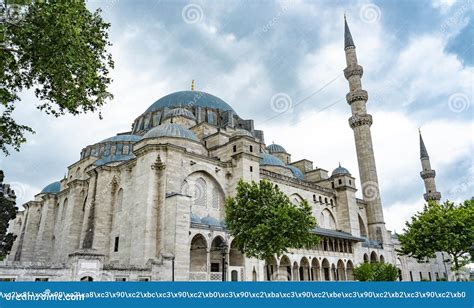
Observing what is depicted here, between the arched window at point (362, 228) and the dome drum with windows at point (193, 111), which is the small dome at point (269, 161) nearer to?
the dome drum with windows at point (193, 111)

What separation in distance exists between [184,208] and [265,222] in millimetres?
6167

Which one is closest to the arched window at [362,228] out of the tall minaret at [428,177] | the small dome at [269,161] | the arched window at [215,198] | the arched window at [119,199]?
the small dome at [269,161]

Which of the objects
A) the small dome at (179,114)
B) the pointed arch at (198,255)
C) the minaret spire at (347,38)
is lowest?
the pointed arch at (198,255)

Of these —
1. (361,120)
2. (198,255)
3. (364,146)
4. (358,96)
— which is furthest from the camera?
(358,96)

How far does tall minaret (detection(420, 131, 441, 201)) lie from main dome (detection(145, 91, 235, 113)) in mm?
29715

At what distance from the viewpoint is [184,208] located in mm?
22516

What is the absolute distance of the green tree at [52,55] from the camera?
365 inches

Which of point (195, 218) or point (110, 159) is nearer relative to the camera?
point (195, 218)

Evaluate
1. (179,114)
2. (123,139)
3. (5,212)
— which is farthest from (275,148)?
(5,212)

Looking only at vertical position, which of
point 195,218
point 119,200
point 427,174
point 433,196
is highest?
point 427,174

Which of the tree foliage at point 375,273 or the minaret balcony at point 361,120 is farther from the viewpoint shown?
the minaret balcony at point 361,120

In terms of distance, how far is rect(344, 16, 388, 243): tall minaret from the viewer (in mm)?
39219

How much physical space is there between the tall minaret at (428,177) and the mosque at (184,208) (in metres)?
9.19

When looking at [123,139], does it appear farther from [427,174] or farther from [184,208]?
[427,174]
